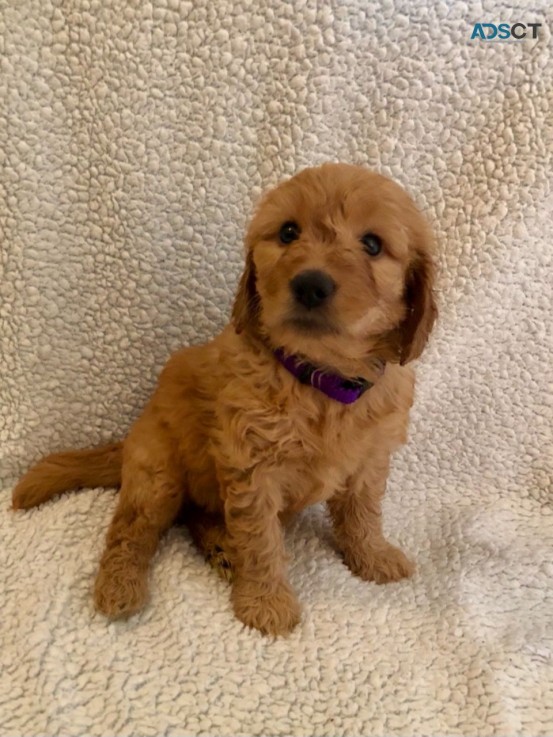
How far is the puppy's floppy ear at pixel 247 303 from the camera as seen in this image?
1932 millimetres

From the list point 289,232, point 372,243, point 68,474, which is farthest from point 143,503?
point 372,243

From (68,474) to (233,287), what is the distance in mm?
823

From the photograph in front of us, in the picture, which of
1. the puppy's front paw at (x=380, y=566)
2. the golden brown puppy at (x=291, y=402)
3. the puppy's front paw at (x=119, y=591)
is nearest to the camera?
the golden brown puppy at (x=291, y=402)

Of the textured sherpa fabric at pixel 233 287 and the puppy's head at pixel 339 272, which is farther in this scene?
the textured sherpa fabric at pixel 233 287

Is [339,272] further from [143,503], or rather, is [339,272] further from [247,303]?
[143,503]

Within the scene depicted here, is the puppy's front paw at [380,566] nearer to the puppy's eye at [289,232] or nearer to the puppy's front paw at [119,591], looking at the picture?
the puppy's front paw at [119,591]

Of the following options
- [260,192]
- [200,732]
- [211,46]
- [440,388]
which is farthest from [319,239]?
[200,732]

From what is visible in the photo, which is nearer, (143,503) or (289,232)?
(289,232)

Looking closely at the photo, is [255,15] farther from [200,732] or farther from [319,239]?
[200,732]

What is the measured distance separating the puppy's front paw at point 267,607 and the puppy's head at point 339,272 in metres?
0.65

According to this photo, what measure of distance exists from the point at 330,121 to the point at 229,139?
1.06ft

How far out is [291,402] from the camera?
1.88m

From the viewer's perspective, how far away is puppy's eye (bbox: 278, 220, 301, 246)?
184 cm

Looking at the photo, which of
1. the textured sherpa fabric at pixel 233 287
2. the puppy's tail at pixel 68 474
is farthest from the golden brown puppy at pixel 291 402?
the puppy's tail at pixel 68 474
